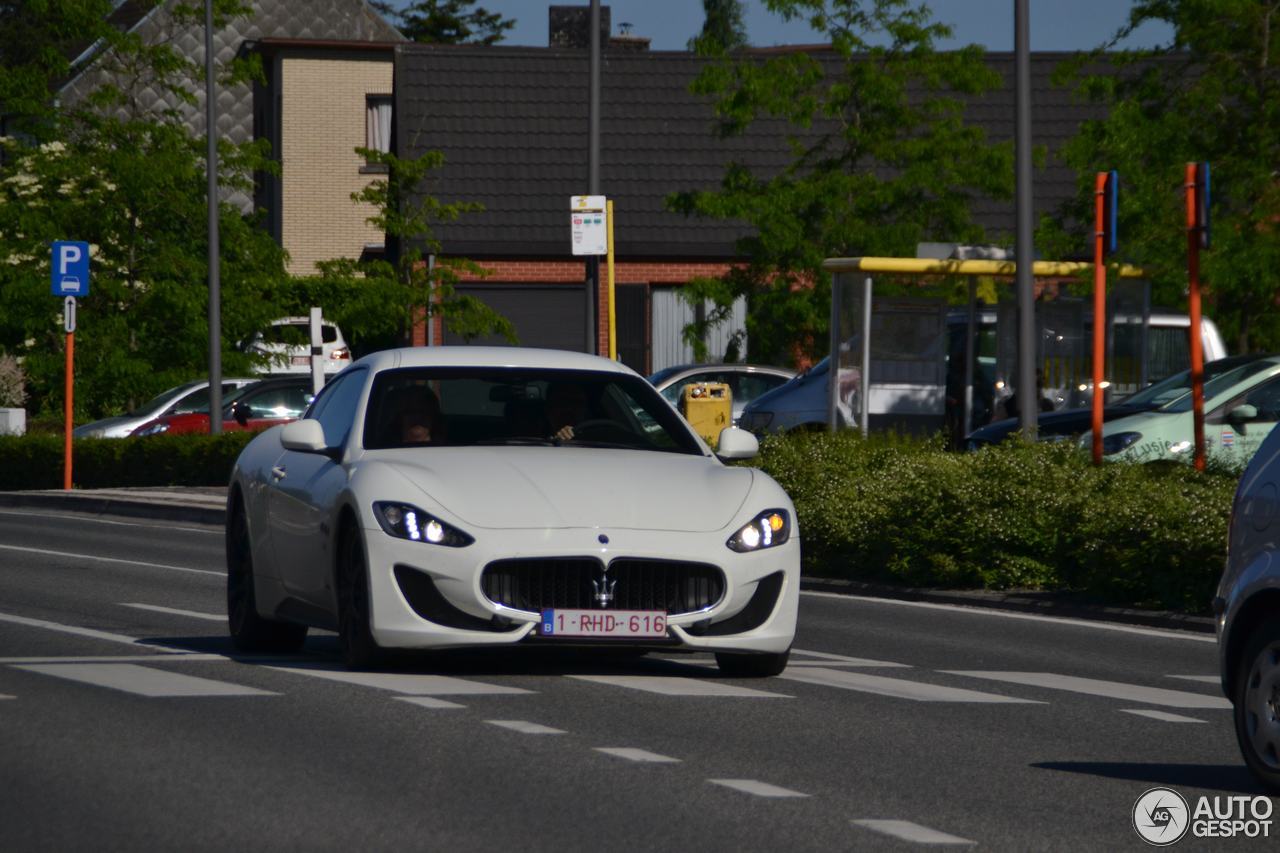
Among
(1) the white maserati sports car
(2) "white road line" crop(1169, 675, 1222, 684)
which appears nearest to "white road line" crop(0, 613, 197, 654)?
(1) the white maserati sports car

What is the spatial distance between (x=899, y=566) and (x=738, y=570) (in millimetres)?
7581

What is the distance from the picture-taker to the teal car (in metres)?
22.0

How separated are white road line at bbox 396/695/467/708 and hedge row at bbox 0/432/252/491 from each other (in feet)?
77.1

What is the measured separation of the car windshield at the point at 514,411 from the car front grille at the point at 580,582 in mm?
1219

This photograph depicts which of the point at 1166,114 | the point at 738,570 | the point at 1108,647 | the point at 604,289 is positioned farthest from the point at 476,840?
the point at 604,289

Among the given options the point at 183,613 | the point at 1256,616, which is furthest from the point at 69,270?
the point at 1256,616

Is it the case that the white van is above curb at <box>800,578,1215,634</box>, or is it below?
above

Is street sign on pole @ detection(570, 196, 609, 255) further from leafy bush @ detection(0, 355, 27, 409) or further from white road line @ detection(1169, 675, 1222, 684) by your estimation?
leafy bush @ detection(0, 355, 27, 409)

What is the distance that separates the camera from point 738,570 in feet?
35.0

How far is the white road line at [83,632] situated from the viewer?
41.2 feet

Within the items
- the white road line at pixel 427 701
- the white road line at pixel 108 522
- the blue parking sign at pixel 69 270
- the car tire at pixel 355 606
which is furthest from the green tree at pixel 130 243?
the white road line at pixel 427 701

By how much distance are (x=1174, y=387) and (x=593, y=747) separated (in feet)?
51.3

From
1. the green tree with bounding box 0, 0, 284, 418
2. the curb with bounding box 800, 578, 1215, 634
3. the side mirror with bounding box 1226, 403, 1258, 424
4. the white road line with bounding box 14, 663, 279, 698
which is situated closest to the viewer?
the white road line with bounding box 14, 663, 279, 698

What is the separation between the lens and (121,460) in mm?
34781
